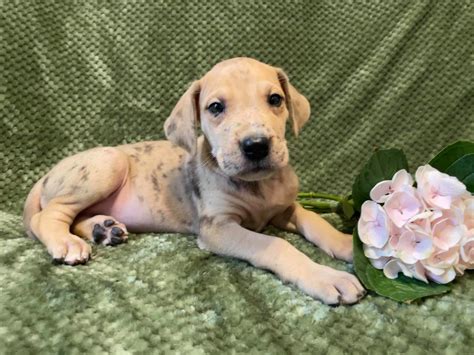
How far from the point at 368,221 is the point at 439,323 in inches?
18.3

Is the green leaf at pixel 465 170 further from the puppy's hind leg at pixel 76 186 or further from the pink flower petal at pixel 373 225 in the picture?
the puppy's hind leg at pixel 76 186

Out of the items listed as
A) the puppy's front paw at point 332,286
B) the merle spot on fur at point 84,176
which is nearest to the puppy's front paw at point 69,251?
the merle spot on fur at point 84,176

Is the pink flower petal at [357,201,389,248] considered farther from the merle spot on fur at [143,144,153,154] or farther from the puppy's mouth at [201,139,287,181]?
the merle spot on fur at [143,144,153,154]

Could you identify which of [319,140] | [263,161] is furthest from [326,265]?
[319,140]

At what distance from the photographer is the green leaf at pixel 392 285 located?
1843mm

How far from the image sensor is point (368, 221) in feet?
6.70

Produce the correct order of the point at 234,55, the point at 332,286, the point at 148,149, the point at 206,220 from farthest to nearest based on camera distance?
the point at 234,55 → the point at 148,149 → the point at 206,220 → the point at 332,286

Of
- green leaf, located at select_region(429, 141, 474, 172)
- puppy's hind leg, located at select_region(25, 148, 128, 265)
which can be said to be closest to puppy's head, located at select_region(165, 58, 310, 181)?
puppy's hind leg, located at select_region(25, 148, 128, 265)

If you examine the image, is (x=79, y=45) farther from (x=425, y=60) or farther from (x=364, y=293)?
(x=364, y=293)

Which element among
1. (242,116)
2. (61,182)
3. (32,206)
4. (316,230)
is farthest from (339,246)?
(32,206)

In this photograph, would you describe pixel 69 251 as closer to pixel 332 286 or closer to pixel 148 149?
pixel 148 149

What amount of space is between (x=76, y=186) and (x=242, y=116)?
0.96 m

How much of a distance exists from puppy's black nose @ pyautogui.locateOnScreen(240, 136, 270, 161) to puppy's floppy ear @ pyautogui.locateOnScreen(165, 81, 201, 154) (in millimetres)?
422

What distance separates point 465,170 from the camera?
6.88 ft
